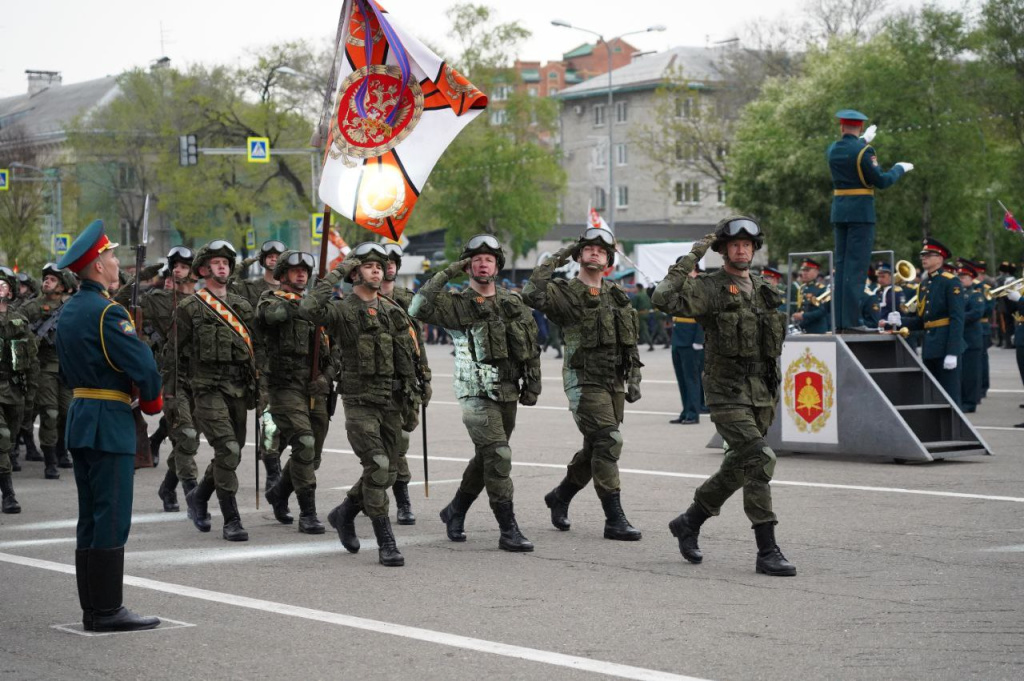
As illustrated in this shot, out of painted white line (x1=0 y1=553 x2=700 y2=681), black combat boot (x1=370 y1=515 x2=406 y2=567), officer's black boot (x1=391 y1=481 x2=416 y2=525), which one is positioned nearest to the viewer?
painted white line (x1=0 y1=553 x2=700 y2=681)

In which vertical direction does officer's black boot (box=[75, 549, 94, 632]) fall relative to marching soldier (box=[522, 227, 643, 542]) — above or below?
below

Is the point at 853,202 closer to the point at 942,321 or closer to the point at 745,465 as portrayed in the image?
the point at 942,321

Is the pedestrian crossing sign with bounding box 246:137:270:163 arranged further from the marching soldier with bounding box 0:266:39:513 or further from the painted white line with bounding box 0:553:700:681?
the painted white line with bounding box 0:553:700:681

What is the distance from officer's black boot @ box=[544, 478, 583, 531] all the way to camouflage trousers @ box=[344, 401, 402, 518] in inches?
52.6

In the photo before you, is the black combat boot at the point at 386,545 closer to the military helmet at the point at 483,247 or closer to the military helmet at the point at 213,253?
the military helmet at the point at 483,247

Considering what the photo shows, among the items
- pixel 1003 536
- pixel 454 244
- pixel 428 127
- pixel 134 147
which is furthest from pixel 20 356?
pixel 134 147

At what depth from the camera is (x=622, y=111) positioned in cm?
9312

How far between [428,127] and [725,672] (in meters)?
5.75

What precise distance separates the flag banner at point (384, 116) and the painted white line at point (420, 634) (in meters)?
3.17

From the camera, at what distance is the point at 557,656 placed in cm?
686

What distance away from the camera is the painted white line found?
6574 millimetres

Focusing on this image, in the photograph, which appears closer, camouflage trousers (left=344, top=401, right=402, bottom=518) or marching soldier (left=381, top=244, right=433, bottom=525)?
camouflage trousers (left=344, top=401, right=402, bottom=518)

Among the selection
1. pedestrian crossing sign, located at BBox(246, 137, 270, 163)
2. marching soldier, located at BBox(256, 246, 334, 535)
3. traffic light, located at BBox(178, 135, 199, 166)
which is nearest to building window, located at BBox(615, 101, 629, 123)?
pedestrian crossing sign, located at BBox(246, 137, 270, 163)

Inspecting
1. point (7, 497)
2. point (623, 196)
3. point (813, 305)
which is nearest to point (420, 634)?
point (7, 497)
